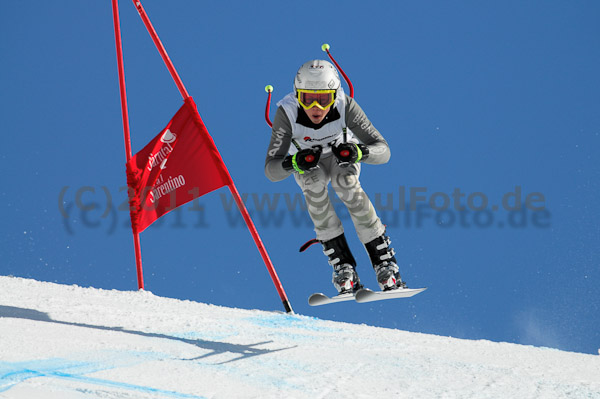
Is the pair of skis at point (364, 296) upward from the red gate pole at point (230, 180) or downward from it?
downward

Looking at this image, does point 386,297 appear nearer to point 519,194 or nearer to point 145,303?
point 519,194

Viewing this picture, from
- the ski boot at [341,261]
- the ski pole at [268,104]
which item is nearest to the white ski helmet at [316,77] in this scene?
the ski pole at [268,104]

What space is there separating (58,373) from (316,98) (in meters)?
3.09

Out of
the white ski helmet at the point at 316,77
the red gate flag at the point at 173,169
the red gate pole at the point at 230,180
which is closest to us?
the white ski helmet at the point at 316,77

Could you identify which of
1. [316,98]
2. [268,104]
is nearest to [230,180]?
[268,104]

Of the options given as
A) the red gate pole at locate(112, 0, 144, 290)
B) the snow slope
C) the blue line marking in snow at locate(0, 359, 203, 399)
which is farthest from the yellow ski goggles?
the red gate pole at locate(112, 0, 144, 290)

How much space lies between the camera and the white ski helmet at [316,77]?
5887mm

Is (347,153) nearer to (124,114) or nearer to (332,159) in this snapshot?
(332,159)

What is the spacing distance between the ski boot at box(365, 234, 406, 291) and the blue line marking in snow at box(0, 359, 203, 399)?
2046 millimetres

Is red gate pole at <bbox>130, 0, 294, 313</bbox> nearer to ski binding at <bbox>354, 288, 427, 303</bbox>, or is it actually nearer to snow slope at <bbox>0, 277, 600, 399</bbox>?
snow slope at <bbox>0, 277, 600, 399</bbox>

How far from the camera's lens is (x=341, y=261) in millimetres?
6324

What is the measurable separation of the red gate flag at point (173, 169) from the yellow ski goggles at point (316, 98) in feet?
11.4

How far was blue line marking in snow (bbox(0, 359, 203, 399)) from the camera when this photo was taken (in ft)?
16.3

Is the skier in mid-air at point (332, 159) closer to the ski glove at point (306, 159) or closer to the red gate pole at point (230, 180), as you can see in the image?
the ski glove at point (306, 159)
